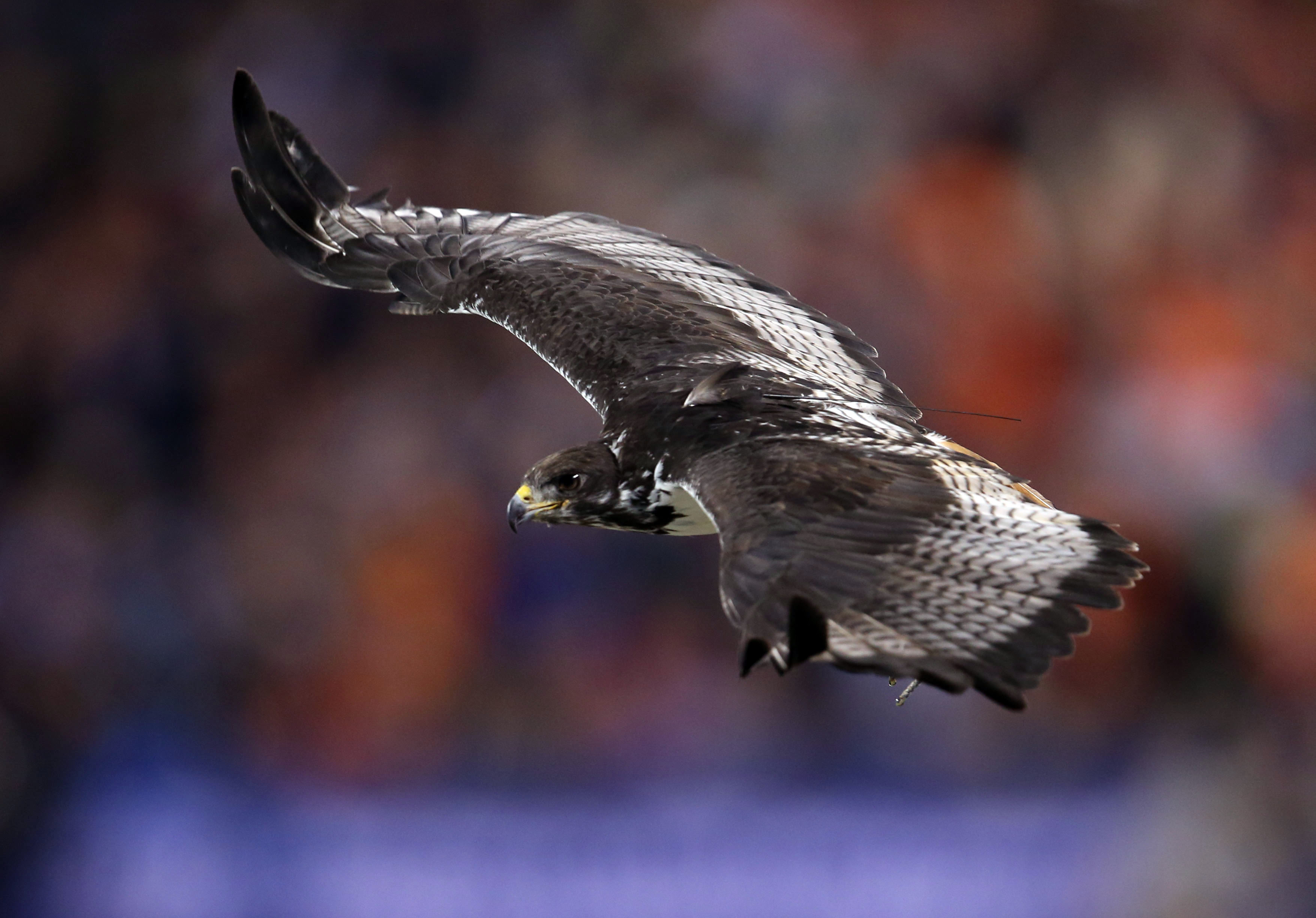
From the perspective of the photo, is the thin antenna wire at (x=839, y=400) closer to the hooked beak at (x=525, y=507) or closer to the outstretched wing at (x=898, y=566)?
the outstretched wing at (x=898, y=566)

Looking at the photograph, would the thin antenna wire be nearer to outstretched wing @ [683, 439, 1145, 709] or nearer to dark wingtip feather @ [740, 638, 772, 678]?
outstretched wing @ [683, 439, 1145, 709]

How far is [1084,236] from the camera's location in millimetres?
4148

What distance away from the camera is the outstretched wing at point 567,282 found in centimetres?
208

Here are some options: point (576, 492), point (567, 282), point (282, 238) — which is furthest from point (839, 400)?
point (282, 238)

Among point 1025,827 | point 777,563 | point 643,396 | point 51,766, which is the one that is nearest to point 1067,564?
point 777,563

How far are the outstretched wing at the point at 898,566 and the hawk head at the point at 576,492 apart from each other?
0.60ft

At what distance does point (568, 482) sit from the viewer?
6.12 feet

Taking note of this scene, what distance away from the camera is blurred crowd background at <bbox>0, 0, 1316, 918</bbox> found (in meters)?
3.38

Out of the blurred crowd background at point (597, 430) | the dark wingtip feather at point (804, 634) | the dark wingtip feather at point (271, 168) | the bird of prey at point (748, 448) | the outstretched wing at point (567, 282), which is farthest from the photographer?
the blurred crowd background at point (597, 430)

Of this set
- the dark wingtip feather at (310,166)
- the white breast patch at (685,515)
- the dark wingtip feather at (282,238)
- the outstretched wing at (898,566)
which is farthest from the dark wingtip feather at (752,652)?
the dark wingtip feather at (310,166)

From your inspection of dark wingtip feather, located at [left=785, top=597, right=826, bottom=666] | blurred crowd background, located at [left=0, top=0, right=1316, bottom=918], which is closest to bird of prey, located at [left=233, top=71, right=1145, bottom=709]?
dark wingtip feather, located at [left=785, top=597, right=826, bottom=666]

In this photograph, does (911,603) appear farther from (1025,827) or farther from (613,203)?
(613,203)

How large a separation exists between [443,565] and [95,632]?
101cm

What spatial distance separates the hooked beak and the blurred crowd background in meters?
1.57
